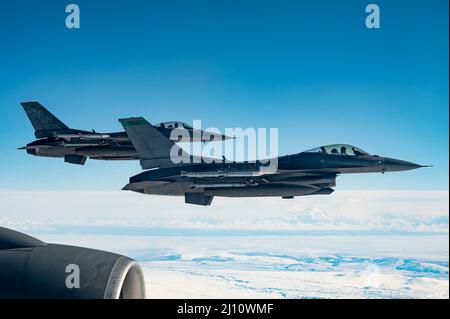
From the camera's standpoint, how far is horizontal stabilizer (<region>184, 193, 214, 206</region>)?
23.2 m

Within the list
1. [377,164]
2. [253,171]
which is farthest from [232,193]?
[377,164]

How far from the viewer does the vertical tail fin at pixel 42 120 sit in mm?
30828

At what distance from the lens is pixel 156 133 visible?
80.7ft

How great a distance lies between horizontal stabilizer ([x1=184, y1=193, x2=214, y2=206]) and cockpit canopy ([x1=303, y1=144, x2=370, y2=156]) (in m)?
4.91

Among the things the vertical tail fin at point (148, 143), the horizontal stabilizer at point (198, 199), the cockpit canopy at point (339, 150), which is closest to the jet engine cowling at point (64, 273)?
the horizontal stabilizer at point (198, 199)

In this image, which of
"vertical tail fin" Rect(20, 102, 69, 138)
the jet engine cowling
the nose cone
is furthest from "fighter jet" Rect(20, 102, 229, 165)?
the jet engine cowling

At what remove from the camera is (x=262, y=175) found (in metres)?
22.6

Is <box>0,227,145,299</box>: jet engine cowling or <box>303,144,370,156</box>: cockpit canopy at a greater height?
<box>303,144,370,156</box>: cockpit canopy

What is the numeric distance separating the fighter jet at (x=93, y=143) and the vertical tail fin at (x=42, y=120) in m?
0.82

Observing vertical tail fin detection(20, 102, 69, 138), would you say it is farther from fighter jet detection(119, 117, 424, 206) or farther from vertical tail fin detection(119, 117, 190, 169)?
fighter jet detection(119, 117, 424, 206)

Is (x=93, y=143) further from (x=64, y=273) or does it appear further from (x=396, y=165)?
(x=64, y=273)

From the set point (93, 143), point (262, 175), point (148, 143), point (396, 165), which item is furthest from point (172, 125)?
point (396, 165)
